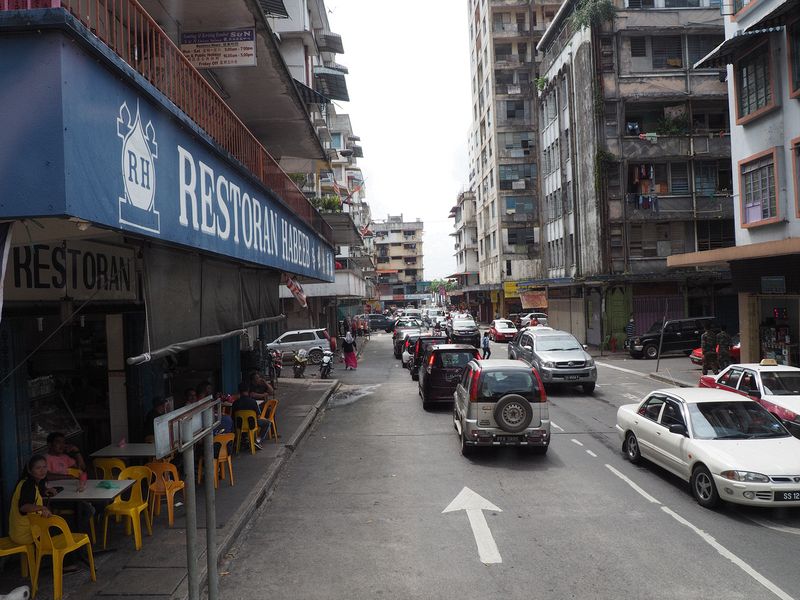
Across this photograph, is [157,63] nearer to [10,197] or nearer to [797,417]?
[10,197]

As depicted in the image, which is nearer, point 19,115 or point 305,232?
point 19,115

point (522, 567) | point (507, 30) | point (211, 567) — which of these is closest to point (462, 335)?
point (522, 567)

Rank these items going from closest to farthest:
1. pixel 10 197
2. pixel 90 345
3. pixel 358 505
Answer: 1. pixel 10 197
2. pixel 358 505
3. pixel 90 345

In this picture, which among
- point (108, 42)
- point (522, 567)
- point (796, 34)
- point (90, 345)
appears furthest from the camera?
point (796, 34)

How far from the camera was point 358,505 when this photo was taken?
9031 millimetres

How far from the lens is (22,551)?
627 cm

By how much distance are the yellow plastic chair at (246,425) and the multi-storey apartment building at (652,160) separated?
25544mm

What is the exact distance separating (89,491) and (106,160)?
4.31 meters

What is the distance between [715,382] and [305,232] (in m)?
10.4

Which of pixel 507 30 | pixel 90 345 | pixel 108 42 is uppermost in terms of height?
pixel 507 30

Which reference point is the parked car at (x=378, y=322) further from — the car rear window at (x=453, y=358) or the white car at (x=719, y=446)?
the white car at (x=719, y=446)

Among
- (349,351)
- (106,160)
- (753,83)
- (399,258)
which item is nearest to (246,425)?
(106,160)

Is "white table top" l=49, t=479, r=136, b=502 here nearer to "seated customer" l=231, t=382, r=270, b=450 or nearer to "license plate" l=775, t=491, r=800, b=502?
"seated customer" l=231, t=382, r=270, b=450

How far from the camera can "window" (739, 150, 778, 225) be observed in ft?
61.8
